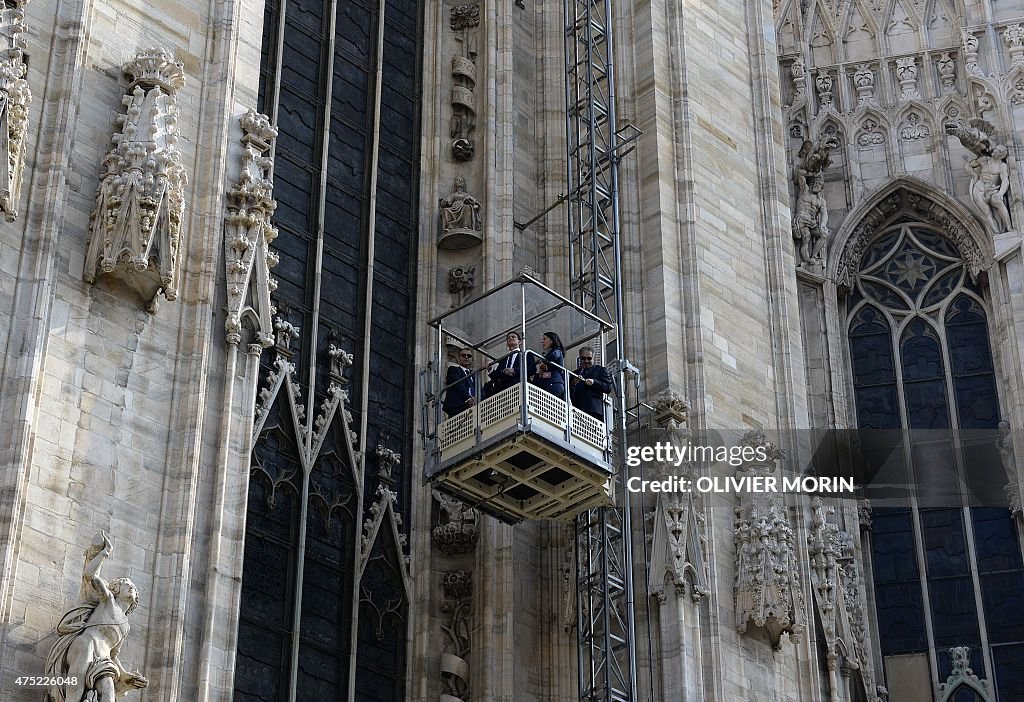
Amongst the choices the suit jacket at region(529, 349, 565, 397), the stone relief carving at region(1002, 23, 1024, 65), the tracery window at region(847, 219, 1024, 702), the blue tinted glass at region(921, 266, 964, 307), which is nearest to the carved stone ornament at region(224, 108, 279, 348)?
the suit jacket at region(529, 349, 565, 397)

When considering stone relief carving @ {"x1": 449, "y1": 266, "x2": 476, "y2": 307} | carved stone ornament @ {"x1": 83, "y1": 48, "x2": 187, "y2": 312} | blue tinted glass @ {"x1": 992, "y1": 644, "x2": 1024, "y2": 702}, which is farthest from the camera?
blue tinted glass @ {"x1": 992, "y1": 644, "x2": 1024, "y2": 702}

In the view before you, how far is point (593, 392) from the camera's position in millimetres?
21125

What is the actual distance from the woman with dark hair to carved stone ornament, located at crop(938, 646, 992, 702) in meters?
8.28

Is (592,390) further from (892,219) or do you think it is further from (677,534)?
(892,219)

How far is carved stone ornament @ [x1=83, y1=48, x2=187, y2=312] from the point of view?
17.8 m

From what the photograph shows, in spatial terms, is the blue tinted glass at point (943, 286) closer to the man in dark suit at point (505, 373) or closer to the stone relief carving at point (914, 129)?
the stone relief carving at point (914, 129)

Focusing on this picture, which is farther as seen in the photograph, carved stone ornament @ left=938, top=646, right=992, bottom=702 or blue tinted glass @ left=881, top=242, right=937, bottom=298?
blue tinted glass @ left=881, top=242, right=937, bottom=298

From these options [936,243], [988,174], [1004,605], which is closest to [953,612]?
[1004,605]

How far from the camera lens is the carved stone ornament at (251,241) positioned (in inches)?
752

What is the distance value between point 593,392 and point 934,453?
821cm

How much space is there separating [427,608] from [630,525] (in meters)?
2.53

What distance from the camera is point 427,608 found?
2134 centimetres

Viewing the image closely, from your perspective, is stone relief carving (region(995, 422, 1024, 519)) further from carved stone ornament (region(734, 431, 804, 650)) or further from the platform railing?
the platform railing

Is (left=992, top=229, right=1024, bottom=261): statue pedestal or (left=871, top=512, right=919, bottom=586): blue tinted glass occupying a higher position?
(left=992, top=229, right=1024, bottom=261): statue pedestal
